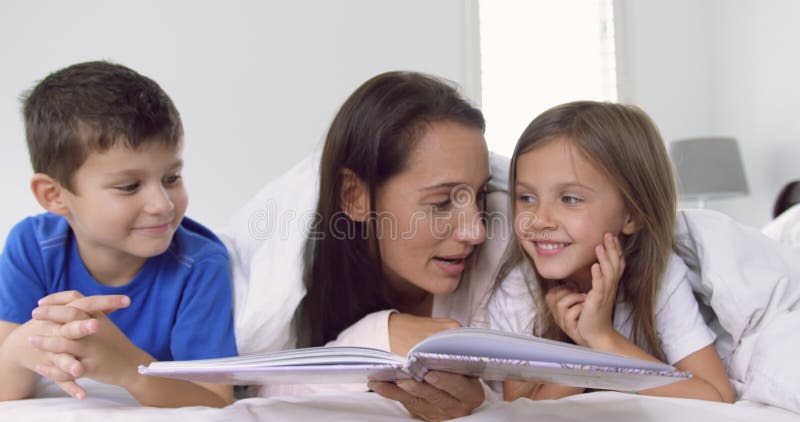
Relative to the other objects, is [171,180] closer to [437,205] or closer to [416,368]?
[437,205]

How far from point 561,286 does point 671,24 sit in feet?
12.3

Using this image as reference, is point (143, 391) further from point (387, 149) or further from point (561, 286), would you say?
point (561, 286)

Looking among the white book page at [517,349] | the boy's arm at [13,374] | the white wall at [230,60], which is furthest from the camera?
the white wall at [230,60]

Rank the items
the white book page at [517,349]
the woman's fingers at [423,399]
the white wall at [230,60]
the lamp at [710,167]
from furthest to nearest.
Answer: the white wall at [230,60] → the lamp at [710,167] → the woman's fingers at [423,399] → the white book page at [517,349]

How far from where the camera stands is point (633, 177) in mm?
1270

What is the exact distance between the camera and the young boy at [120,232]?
3.84ft

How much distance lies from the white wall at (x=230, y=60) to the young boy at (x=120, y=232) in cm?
286

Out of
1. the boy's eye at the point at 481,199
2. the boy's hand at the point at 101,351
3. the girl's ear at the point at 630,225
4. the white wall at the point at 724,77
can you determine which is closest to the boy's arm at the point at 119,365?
the boy's hand at the point at 101,351

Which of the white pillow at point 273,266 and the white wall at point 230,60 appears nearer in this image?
the white pillow at point 273,266

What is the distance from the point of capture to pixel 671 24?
14.9 ft

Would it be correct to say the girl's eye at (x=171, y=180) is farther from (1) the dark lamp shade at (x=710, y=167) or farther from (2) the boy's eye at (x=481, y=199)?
(1) the dark lamp shade at (x=710, y=167)

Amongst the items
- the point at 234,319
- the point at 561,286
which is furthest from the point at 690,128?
the point at 234,319

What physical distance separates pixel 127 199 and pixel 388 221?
17.5 inches

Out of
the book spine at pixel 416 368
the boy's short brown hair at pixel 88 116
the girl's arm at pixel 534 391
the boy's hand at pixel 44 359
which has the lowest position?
the girl's arm at pixel 534 391
